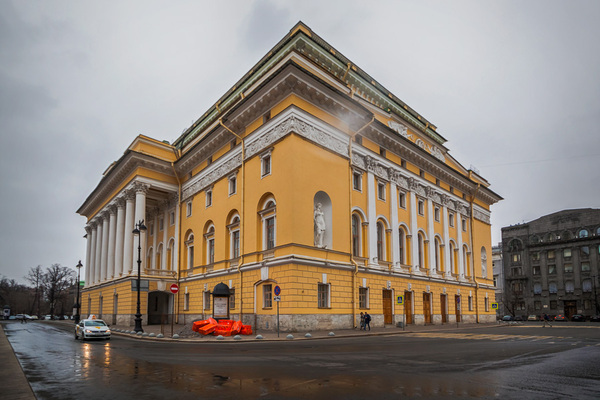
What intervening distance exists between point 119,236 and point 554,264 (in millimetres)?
76029

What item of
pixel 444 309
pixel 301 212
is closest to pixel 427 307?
pixel 444 309

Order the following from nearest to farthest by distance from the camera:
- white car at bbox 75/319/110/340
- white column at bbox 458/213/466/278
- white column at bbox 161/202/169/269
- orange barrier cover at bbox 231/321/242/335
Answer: white car at bbox 75/319/110/340 → orange barrier cover at bbox 231/321/242/335 → white column at bbox 161/202/169/269 → white column at bbox 458/213/466/278

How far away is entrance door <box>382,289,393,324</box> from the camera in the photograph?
33.2 m

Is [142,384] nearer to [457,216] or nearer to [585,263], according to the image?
[457,216]

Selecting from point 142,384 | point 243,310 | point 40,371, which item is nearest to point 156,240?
point 243,310

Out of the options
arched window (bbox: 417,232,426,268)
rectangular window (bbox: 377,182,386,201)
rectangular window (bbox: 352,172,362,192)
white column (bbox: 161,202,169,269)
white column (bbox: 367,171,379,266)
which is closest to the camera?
white column (bbox: 367,171,379,266)

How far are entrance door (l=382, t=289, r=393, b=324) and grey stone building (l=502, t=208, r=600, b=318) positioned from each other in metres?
60.1

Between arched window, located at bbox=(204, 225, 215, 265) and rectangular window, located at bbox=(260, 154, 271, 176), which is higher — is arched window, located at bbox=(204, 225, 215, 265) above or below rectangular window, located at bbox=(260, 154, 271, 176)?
below

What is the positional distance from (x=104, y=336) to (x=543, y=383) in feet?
71.3

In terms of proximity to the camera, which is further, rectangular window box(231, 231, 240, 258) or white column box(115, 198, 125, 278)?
white column box(115, 198, 125, 278)

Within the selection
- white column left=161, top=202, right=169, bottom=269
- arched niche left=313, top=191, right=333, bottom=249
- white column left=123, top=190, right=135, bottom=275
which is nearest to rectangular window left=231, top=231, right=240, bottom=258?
arched niche left=313, top=191, right=333, bottom=249

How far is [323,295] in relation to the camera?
27453 millimetres

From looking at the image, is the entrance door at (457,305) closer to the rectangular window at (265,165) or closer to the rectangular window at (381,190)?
the rectangular window at (381,190)

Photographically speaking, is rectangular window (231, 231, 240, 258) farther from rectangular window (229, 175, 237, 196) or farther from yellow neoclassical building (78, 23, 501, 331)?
rectangular window (229, 175, 237, 196)
